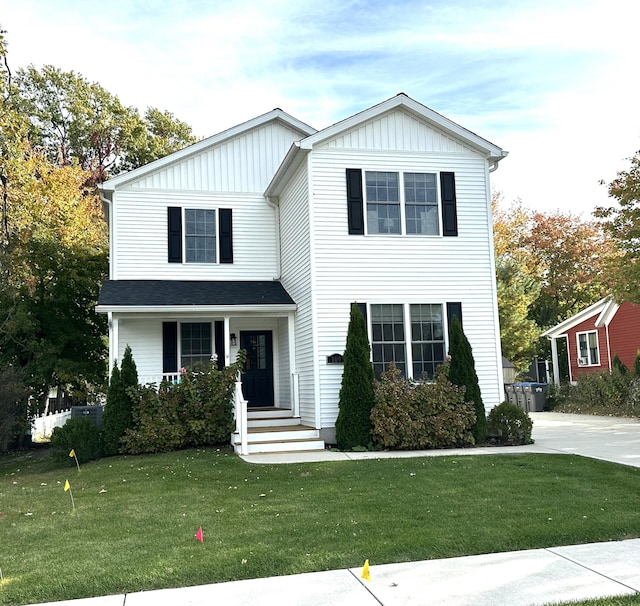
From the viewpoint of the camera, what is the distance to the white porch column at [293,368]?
13875mm

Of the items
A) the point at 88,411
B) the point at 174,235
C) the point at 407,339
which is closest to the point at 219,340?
the point at 174,235

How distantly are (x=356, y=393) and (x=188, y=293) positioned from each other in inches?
182

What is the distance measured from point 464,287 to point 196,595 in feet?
33.3

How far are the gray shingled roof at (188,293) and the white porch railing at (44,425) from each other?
18.2ft

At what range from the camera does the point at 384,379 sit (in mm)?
12250

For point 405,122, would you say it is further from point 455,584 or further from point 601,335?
point 601,335

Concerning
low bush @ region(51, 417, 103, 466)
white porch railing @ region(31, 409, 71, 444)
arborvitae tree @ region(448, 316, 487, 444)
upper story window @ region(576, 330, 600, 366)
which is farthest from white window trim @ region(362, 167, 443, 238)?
upper story window @ region(576, 330, 600, 366)

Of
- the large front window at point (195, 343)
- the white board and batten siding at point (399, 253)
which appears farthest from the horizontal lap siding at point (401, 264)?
the large front window at point (195, 343)

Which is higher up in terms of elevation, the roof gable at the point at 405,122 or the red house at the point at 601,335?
the roof gable at the point at 405,122

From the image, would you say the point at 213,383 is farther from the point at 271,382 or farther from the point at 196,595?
the point at 196,595

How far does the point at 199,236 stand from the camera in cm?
1538

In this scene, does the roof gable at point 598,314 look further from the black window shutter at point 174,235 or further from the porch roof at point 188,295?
the black window shutter at point 174,235

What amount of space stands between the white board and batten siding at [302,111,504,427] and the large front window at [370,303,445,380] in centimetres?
26

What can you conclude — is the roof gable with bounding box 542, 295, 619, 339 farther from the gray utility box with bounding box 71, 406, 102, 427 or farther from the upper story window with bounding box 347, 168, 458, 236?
the gray utility box with bounding box 71, 406, 102, 427
